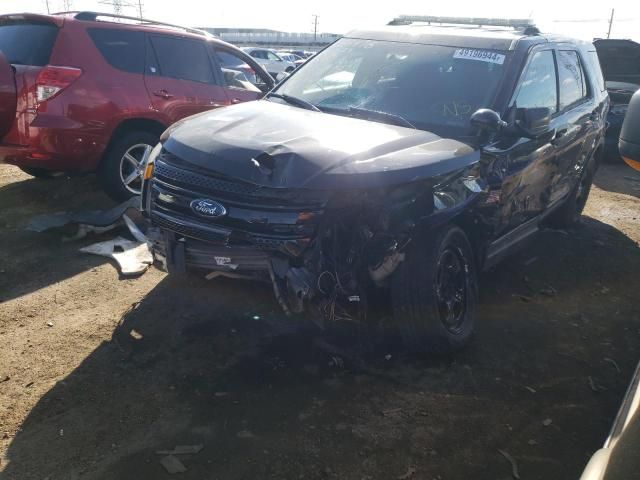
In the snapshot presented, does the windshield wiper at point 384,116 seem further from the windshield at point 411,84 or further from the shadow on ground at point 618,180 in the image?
the shadow on ground at point 618,180

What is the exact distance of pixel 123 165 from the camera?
5812 mm

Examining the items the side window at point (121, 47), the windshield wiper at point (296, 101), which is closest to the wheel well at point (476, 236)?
the windshield wiper at point (296, 101)

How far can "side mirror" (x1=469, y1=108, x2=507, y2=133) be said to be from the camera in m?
3.56

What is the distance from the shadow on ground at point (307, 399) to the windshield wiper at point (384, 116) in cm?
139

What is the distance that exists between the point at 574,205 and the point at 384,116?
320 centimetres

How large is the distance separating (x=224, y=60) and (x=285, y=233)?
4901 millimetres

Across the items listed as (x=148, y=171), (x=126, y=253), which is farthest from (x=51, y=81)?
(x=148, y=171)

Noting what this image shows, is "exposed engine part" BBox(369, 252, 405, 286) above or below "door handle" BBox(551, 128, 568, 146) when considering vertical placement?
below

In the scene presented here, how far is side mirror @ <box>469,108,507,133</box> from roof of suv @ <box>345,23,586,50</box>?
826mm

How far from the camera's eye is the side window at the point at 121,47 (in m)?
5.73

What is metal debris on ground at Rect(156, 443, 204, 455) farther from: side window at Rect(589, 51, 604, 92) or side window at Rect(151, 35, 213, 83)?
side window at Rect(589, 51, 604, 92)

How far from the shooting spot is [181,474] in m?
2.56

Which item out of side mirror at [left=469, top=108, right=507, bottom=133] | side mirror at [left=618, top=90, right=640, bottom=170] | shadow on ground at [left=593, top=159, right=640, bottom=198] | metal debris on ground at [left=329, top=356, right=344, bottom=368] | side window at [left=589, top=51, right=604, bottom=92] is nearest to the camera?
side mirror at [left=618, top=90, right=640, bottom=170]

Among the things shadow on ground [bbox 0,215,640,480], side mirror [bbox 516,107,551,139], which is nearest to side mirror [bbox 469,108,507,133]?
side mirror [bbox 516,107,551,139]
